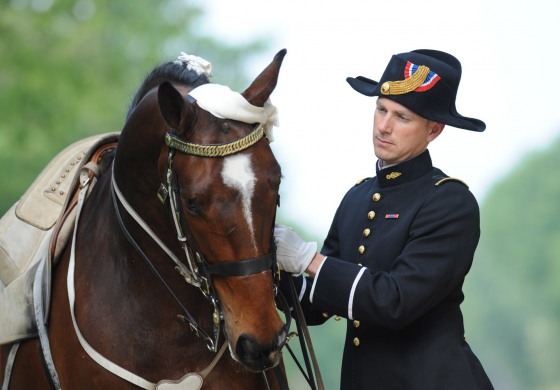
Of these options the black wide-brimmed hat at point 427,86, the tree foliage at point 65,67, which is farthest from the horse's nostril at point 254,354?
the tree foliage at point 65,67

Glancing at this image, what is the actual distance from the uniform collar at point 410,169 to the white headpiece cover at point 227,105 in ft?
2.60

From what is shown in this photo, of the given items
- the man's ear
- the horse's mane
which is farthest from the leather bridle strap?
the man's ear

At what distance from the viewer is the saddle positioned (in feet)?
14.2

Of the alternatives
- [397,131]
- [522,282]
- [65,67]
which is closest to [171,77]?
[397,131]

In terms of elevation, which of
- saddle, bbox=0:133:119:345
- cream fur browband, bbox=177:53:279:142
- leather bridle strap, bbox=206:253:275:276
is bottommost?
saddle, bbox=0:133:119:345

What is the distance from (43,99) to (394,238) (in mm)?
12991

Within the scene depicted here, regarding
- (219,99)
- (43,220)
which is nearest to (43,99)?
(43,220)

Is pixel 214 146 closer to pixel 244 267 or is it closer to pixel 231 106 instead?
pixel 231 106

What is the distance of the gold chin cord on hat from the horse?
23.6 inches

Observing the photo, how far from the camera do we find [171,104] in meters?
3.62

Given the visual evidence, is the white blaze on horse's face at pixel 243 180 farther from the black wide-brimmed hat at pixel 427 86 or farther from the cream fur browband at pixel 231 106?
the black wide-brimmed hat at pixel 427 86

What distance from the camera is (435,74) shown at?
166 inches

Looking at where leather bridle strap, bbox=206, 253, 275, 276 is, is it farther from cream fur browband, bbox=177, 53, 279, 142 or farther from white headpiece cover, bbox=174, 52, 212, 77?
white headpiece cover, bbox=174, 52, 212, 77

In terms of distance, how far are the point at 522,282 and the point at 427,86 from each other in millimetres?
39974
